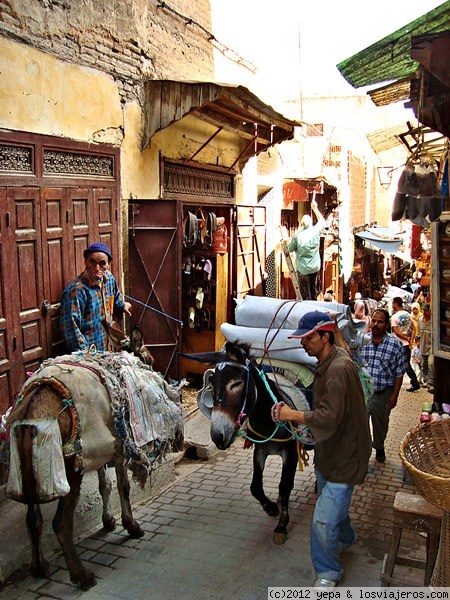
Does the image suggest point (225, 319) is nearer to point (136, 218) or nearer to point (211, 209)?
point (211, 209)

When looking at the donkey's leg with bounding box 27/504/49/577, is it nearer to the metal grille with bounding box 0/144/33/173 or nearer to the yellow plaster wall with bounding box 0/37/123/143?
the metal grille with bounding box 0/144/33/173

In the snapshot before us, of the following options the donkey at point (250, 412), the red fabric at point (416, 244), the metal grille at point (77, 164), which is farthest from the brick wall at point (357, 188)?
the donkey at point (250, 412)

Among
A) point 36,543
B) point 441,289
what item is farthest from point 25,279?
point 441,289

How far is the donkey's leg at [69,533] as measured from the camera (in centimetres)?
393

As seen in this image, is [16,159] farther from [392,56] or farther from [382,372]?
[382,372]

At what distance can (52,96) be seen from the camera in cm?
573

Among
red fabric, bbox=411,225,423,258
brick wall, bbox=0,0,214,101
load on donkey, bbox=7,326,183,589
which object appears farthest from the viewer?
red fabric, bbox=411,225,423,258

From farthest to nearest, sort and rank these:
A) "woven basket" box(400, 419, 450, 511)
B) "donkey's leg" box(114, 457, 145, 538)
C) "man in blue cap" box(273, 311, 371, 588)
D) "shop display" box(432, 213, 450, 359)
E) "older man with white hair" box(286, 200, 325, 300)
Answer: "older man with white hair" box(286, 200, 325, 300) < "shop display" box(432, 213, 450, 359) < "donkey's leg" box(114, 457, 145, 538) < "man in blue cap" box(273, 311, 371, 588) < "woven basket" box(400, 419, 450, 511)

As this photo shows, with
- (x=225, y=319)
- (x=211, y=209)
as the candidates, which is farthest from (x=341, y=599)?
(x=211, y=209)

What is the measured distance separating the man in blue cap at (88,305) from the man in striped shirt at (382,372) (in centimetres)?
299

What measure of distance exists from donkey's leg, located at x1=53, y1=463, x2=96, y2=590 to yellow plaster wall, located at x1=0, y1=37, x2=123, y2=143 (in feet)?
10.7

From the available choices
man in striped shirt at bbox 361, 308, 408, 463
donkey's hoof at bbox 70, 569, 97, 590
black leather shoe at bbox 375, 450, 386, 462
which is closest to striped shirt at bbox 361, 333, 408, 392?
man in striped shirt at bbox 361, 308, 408, 463

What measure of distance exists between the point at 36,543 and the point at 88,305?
2375 mm

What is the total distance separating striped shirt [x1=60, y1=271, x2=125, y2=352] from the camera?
18.3ft
